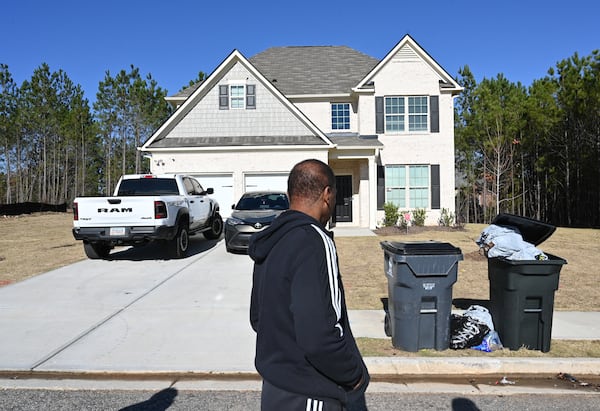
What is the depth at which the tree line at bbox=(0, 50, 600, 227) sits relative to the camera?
26.8m

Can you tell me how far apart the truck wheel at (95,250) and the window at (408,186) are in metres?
11.5

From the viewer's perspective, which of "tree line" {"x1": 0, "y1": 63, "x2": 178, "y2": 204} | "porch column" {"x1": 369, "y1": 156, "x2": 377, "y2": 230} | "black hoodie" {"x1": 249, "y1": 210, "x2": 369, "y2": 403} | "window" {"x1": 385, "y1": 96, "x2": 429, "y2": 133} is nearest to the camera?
"black hoodie" {"x1": 249, "y1": 210, "x2": 369, "y2": 403}

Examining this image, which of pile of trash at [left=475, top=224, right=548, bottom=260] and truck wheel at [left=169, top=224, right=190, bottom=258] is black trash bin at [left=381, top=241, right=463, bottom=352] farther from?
truck wheel at [left=169, top=224, right=190, bottom=258]

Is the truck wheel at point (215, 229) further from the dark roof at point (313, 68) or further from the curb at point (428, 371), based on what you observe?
the curb at point (428, 371)

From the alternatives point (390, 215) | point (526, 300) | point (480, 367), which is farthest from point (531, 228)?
point (390, 215)

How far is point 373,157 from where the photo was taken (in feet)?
58.2

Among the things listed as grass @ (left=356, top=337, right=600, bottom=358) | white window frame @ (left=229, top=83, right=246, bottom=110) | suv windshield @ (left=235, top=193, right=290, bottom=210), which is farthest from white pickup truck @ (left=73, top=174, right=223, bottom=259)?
white window frame @ (left=229, top=83, right=246, bottom=110)

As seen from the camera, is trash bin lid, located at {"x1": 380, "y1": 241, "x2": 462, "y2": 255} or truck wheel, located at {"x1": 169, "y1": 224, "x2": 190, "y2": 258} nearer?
trash bin lid, located at {"x1": 380, "y1": 241, "x2": 462, "y2": 255}

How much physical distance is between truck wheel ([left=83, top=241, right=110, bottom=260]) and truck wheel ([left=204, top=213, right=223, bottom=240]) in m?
3.73

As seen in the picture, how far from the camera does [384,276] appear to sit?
9492 millimetres

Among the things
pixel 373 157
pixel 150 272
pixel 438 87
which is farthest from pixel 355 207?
pixel 150 272

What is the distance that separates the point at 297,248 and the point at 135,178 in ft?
36.5

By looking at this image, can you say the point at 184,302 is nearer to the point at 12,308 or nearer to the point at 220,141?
the point at 12,308

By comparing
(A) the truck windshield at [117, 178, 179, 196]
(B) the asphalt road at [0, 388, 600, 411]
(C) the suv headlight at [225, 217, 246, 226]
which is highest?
(A) the truck windshield at [117, 178, 179, 196]
